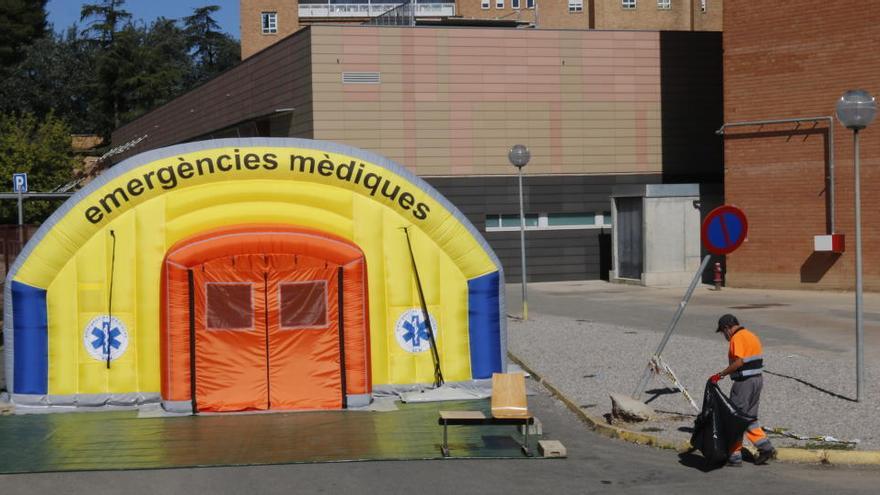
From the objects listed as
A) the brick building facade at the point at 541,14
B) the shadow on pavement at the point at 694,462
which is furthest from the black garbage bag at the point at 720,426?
the brick building facade at the point at 541,14

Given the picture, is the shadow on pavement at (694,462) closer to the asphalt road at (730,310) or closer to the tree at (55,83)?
the asphalt road at (730,310)

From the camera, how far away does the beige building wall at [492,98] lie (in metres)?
36.1

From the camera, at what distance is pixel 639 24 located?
74.0 meters

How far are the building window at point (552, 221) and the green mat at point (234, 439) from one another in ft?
72.6

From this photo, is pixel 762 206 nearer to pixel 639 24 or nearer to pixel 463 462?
pixel 463 462

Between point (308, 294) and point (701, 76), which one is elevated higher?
point (701, 76)

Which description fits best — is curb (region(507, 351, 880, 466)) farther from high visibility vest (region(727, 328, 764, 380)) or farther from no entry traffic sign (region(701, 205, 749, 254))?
no entry traffic sign (region(701, 205, 749, 254))

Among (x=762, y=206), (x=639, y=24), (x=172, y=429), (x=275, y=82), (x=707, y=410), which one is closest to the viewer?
(x=707, y=410)

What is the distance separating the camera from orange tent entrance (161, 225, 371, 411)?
1509 centimetres

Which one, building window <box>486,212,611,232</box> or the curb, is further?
building window <box>486,212,611,232</box>

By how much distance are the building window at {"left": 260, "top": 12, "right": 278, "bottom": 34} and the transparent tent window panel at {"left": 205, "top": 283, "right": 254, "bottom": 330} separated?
61932mm

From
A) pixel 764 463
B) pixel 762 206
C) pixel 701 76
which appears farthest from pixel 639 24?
pixel 764 463

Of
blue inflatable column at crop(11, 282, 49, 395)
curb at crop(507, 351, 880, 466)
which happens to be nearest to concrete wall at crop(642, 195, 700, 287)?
curb at crop(507, 351, 880, 466)

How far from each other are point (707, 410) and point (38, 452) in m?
7.36
